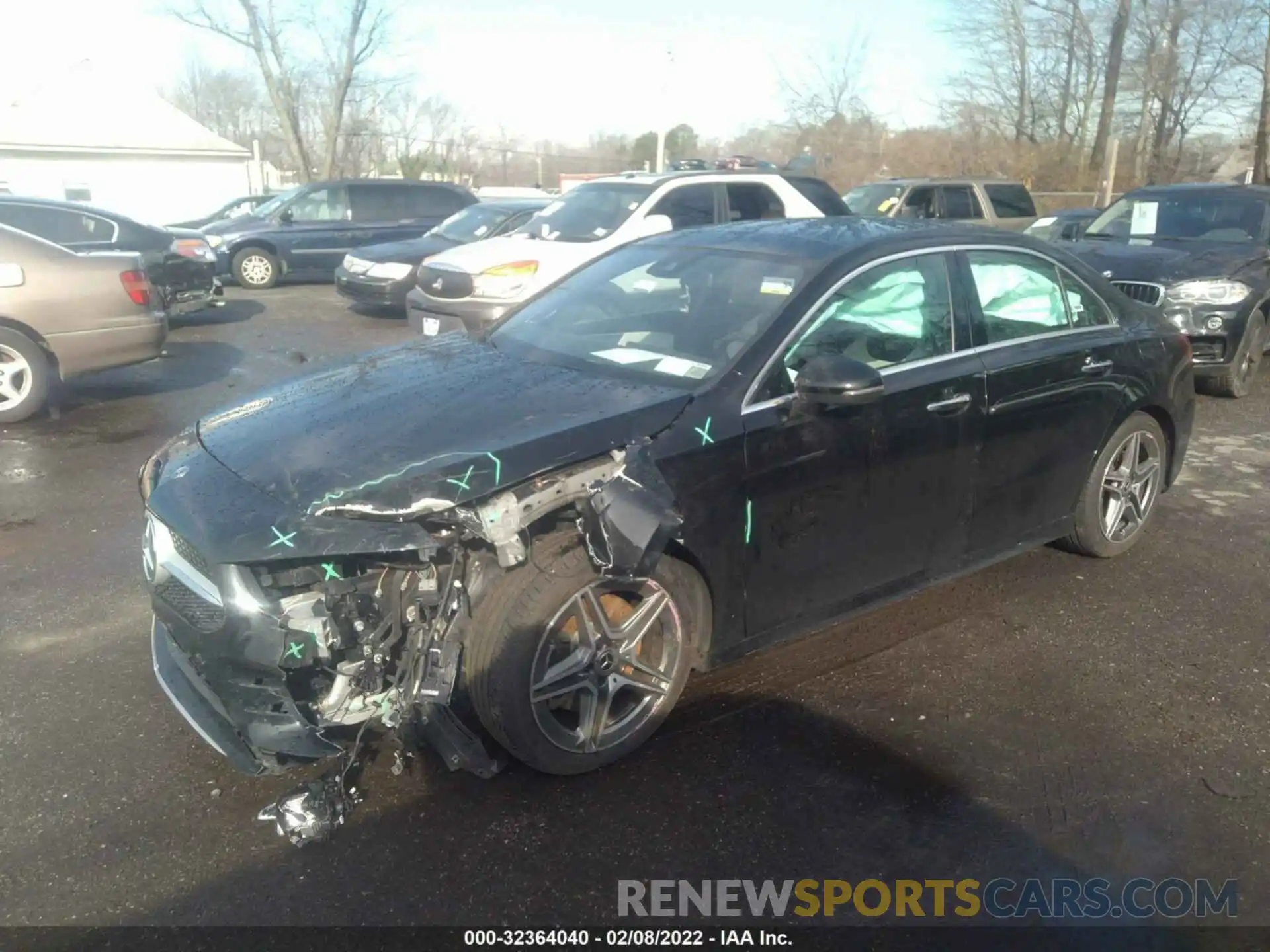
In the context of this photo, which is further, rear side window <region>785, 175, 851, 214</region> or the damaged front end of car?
rear side window <region>785, 175, 851, 214</region>

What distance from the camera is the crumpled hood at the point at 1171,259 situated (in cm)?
832

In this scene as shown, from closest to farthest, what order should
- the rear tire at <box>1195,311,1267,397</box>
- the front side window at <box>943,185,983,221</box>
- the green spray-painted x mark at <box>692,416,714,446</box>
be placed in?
the green spray-painted x mark at <box>692,416,714,446</box> → the rear tire at <box>1195,311,1267,397</box> → the front side window at <box>943,185,983,221</box>

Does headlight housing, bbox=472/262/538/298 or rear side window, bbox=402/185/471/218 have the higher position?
rear side window, bbox=402/185/471/218

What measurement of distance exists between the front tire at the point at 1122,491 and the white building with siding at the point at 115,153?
35302 millimetres

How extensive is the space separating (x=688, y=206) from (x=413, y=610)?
25.6 feet

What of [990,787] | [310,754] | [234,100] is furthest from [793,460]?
[234,100]

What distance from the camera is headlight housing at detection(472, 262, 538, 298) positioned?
9.36m

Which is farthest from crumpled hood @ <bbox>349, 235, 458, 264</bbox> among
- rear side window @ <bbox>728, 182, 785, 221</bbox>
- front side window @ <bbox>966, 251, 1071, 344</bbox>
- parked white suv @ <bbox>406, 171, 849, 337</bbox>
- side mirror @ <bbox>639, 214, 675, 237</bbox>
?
front side window @ <bbox>966, 251, 1071, 344</bbox>

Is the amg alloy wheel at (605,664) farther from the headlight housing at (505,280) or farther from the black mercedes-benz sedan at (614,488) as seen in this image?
the headlight housing at (505,280)

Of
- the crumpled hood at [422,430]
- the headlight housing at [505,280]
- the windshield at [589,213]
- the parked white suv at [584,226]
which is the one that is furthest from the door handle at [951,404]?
the windshield at [589,213]

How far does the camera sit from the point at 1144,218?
9516mm

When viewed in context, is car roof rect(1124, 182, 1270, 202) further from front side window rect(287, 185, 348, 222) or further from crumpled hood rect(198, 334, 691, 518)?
front side window rect(287, 185, 348, 222)

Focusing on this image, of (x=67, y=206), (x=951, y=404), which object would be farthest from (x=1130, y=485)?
(x=67, y=206)
